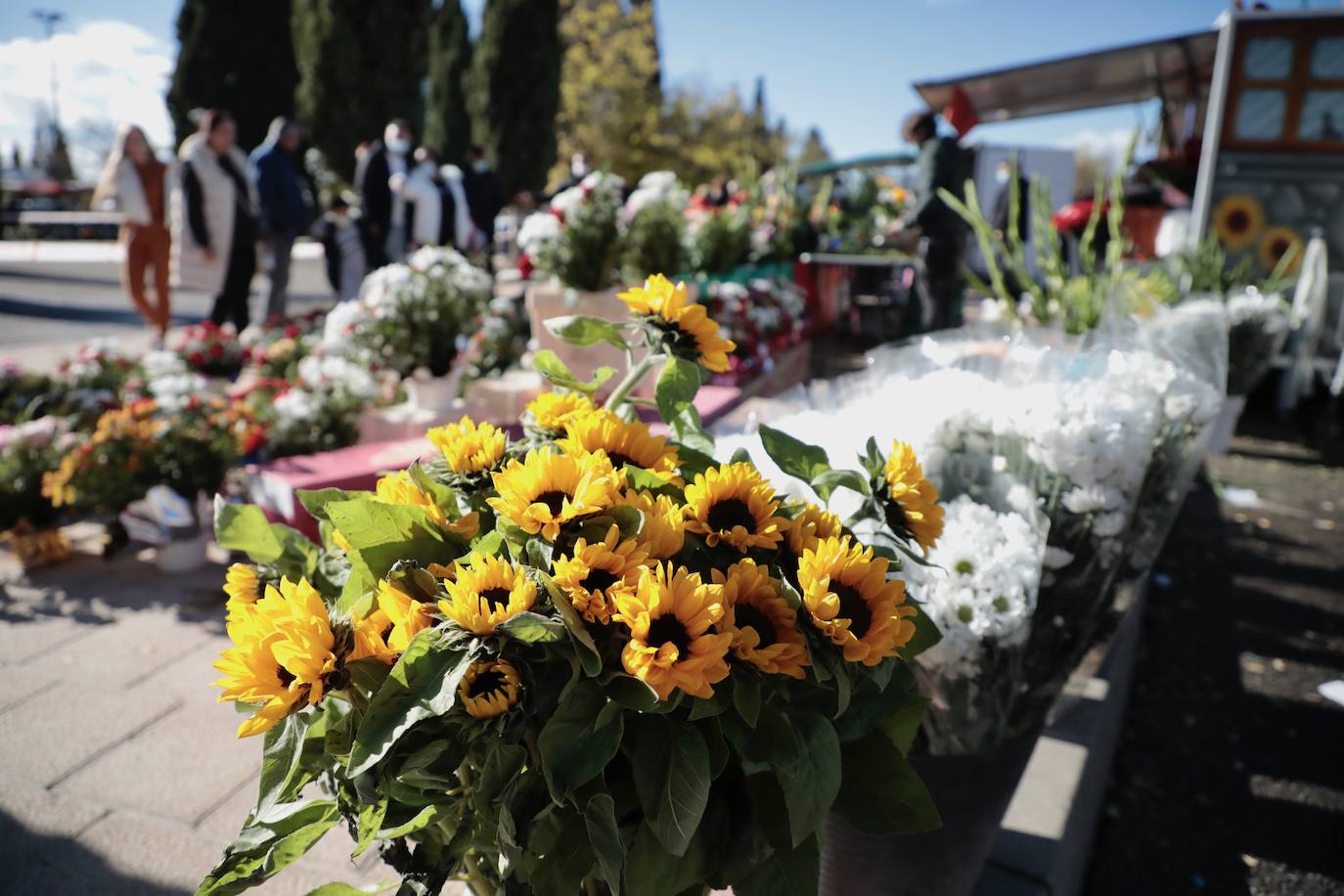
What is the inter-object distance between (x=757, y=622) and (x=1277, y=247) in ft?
26.8

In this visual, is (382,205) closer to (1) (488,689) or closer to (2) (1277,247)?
(2) (1277,247)

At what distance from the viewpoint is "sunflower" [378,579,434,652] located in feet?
2.79

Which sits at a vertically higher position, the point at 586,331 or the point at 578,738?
the point at 586,331

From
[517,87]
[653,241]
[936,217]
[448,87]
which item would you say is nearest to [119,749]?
[653,241]

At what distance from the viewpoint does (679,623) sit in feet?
2.67

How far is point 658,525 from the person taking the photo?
0.90 meters

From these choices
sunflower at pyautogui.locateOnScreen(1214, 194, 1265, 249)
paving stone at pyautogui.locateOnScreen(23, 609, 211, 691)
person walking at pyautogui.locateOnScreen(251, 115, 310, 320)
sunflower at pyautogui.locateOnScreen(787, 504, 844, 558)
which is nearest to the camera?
sunflower at pyautogui.locateOnScreen(787, 504, 844, 558)

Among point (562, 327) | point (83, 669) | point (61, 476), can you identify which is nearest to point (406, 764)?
point (562, 327)

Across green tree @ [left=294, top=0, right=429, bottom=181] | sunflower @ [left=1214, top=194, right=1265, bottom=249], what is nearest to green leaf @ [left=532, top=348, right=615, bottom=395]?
sunflower @ [left=1214, top=194, right=1265, bottom=249]

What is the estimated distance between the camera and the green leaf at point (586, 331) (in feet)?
3.83

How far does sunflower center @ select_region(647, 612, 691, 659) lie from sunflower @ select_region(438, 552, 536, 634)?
0.39 ft

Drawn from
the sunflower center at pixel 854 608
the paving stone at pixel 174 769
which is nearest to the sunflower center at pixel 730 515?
Result: the sunflower center at pixel 854 608

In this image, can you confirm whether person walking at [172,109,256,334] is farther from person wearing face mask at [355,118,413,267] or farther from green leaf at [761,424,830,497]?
green leaf at [761,424,830,497]

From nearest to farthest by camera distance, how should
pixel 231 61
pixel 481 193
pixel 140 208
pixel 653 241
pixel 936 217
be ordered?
pixel 653 241 → pixel 936 217 → pixel 140 208 → pixel 481 193 → pixel 231 61
